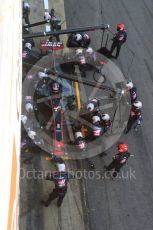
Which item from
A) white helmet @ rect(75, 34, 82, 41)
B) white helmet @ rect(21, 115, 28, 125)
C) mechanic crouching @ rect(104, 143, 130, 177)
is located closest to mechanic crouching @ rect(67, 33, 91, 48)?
white helmet @ rect(75, 34, 82, 41)

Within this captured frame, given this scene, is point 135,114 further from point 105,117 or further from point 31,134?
point 31,134

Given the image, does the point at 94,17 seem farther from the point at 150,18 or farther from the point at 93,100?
the point at 93,100

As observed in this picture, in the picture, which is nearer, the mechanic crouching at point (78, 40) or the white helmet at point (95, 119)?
the white helmet at point (95, 119)

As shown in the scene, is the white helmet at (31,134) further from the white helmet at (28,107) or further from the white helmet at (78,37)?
the white helmet at (78,37)

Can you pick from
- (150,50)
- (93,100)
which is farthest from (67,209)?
(150,50)

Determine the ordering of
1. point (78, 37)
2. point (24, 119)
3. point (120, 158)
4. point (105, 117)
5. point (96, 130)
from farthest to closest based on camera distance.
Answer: point (78, 37) < point (105, 117) < point (96, 130) < point (24, 119) < point (120, 158)

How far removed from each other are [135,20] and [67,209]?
33.2ft

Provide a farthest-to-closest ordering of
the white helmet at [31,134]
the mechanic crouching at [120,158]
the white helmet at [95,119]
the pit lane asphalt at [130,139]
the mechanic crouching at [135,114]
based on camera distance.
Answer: the mechanic crouching at [135,114]
the white helmet at [95,119]
the white helmet at [31,134]
the mechanic crouching at [120,158]
the pit lane asphalt at [130,139]

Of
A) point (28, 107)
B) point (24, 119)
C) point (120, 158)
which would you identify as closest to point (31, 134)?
point (24, 119)

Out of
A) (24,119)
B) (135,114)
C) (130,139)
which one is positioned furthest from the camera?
(130,139)

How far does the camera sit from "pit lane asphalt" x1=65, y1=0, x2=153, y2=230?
11.0m

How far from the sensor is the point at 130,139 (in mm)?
13055

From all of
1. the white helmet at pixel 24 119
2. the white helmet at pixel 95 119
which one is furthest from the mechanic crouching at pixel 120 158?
the white helmet at pixel 24 119

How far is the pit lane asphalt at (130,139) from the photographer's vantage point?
11039mm
